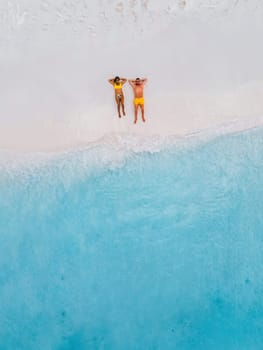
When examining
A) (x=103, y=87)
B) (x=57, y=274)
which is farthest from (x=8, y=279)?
(x=103, y=87)

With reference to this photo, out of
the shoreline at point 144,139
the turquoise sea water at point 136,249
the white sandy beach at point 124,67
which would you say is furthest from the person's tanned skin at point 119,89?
the turquoise sea water at point 136,249

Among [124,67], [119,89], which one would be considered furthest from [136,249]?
[124,67]

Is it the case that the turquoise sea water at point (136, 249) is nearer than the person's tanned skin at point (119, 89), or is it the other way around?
the person's tanned skin at point (119, 89)

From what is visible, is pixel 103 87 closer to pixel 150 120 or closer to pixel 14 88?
pixel 150 120

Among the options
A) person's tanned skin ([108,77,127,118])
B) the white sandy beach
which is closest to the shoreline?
the white sandy beach

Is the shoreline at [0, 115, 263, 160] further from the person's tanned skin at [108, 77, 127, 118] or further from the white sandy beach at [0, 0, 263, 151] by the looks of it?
the person's tanned skin at [108, 77, 127, 118]

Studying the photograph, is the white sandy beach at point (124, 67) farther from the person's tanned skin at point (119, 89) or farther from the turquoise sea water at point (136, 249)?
the turquoise sea water at point (136, 249)

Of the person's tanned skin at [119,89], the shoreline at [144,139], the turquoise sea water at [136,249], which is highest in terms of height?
the person's tanned skin at [119,89]
